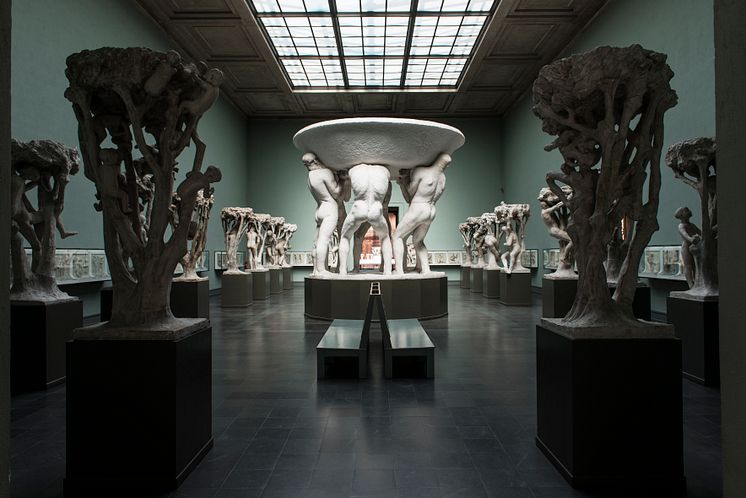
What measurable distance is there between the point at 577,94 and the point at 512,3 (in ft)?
34.5

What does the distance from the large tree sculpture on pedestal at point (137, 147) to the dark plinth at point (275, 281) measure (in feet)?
36.3

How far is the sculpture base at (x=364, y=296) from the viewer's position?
24.4 feet

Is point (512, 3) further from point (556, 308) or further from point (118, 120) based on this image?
point (118, 120)

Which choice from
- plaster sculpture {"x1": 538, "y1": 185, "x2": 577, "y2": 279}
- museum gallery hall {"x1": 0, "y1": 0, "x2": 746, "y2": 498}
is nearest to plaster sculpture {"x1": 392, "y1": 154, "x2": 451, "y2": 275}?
museum gallery hall {"x1": 0, "y1": 0, "x2": 746, "y2": 498}

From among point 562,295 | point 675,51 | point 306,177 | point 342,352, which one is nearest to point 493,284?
point 562,295

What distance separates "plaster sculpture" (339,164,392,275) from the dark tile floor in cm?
322

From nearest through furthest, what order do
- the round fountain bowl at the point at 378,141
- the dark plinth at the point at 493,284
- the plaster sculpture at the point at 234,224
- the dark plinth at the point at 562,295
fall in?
the dark plinth at the point at 562,295 → the round fountain bowl at the point at 378,141 → the plaster sculpture at the point at 234,224 → the dark plinth at the point at 493,284

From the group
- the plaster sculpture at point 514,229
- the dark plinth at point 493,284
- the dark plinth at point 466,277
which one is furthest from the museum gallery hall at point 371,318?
the dark plinth at point 466,277

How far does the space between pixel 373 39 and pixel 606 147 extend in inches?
487

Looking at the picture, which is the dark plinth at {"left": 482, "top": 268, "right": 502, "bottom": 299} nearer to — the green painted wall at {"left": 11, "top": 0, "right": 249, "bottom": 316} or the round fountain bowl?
the round fountain bowl

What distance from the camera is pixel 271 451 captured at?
A: 2.60m

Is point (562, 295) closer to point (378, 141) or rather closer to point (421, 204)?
point (421, 204)

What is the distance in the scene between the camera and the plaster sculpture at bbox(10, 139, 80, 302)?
3979 millimetres

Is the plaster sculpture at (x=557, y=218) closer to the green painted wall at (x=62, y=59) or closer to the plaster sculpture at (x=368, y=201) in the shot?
the plaster sculpture at (x=368, y=201)
